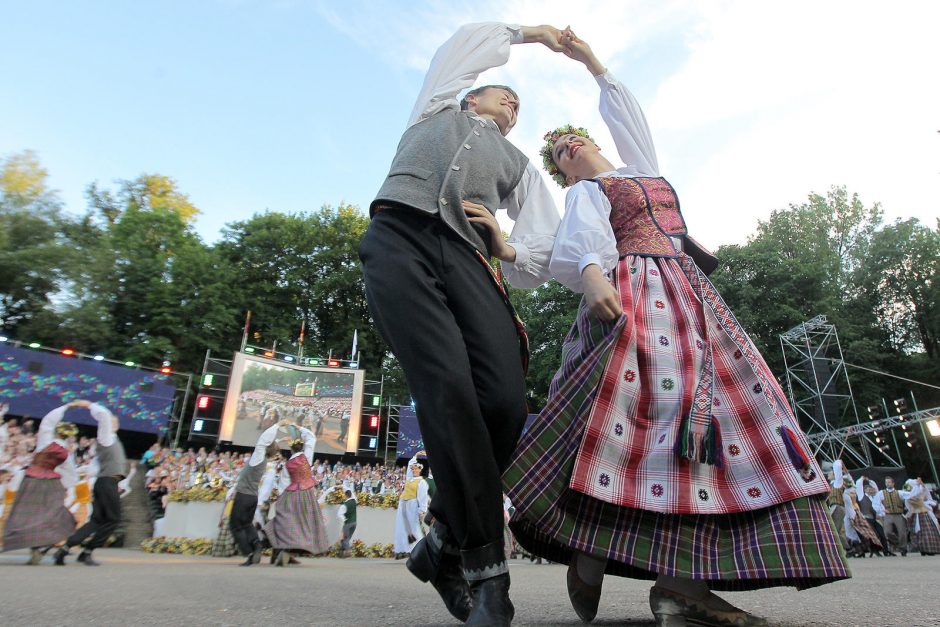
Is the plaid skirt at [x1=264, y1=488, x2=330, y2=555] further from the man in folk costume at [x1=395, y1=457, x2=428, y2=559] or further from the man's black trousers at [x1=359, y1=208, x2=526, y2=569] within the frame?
the man's black trousers at [x1=359, y1=208, x2=526, y2=569]

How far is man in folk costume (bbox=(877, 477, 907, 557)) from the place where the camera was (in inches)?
584

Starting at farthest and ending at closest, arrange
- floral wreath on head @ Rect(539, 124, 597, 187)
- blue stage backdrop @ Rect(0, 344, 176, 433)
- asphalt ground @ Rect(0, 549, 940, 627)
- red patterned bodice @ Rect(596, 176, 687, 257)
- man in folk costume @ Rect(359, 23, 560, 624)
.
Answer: blue stage backdrop @ Rect(0, 344, 176, 433) → floral wreath on head @ Rect(539, 124, 597, 187) → red patterned bodice @ Rect(596, 176, 687, 257) → asphalt ground @ Rect(0, 549, 940, 627) → man in folk costume @ Rect(359, 23, 560, 624)

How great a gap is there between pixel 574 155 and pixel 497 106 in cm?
57

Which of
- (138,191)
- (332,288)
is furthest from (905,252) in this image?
(138,191)

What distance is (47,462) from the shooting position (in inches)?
279

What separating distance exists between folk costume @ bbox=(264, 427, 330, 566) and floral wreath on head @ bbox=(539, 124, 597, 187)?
6.28 m

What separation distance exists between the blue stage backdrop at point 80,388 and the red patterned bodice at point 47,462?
43.2ft

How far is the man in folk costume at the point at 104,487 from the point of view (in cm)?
725

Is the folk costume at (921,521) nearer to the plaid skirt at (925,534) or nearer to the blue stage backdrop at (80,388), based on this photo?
the plaid skirt at (925,534)

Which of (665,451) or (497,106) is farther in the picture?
(497,106)

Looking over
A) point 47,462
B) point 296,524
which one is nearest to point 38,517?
point 47,462

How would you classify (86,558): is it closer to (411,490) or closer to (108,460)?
(108,460)

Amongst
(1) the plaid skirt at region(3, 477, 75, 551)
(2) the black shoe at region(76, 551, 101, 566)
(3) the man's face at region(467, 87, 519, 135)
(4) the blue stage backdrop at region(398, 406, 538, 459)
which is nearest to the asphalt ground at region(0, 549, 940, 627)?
(3) the man's face at region(467, 87, 519, 135)

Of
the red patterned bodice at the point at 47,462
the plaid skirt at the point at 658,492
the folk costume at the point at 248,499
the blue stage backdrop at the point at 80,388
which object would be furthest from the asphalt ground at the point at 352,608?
the blue stage backdrop at the point at 80,388
